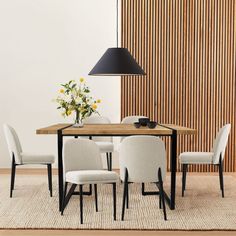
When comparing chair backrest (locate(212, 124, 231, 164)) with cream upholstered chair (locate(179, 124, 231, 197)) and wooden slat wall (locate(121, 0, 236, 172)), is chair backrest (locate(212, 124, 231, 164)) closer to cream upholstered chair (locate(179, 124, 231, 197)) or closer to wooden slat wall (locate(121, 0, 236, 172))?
cream upholstered chair (locate(179, 124, 231, 197))

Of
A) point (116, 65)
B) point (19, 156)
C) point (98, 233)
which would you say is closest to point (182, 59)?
point (116, 65)

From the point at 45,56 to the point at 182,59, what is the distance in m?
2.22

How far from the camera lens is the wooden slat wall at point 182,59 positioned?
8.24 meters

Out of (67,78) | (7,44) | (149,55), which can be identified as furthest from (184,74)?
(7,44)

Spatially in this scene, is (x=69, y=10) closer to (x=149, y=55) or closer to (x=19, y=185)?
(x=149, y=55)

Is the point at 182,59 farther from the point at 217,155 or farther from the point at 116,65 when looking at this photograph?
the point at 217,155

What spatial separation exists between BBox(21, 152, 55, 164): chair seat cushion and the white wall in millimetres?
2538

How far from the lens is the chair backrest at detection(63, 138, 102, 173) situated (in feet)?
17.4

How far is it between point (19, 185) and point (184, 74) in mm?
3125

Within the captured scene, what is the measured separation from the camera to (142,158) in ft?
16.2

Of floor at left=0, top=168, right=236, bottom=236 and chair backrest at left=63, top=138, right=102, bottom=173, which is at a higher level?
chair backrest at left=63, top=138, right=102, bottom=173

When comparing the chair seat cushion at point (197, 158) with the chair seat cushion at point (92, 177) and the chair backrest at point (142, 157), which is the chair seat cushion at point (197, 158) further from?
the chair seat cushion at point (92, 177)

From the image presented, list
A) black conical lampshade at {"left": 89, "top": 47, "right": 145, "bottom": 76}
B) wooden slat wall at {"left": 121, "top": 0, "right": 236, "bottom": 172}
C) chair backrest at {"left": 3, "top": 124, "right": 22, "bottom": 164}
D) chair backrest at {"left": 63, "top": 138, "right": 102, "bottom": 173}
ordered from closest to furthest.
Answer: chair backrest at {"left": 63, "top": 138, "right": 102, "bottom": 173} < chair backrest at {"left": 3, "top": 124, "right": 22, "bottom": 164} < black conical lampshade at {"left": 89, "top": 47, "right": 145, "bottom": 76} < wooden slat wall at {"left": 121, "top": 0, "right": 236, "bottom": 172}

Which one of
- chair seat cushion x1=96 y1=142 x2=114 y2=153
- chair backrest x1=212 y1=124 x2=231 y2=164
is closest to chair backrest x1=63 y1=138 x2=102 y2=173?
chair backrest x1=212 y1=124 x2=231 y2=164
